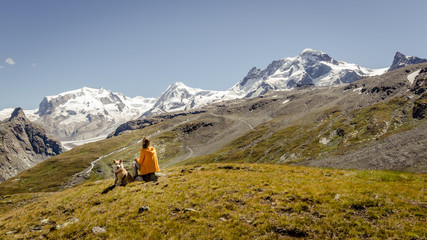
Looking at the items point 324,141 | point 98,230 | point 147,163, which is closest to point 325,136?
point 324,141

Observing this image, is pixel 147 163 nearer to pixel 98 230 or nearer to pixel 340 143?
pixel 98 230

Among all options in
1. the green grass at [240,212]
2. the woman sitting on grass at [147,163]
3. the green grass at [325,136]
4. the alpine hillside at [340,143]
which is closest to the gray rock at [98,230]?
the green grass at [240,212]

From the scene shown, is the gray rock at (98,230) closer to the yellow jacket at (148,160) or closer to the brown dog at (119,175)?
the brown dog at (119,175)

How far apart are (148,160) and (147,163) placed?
0.56m

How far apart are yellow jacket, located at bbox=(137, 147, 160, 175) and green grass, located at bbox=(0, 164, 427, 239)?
7.66 feet

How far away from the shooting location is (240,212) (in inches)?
688

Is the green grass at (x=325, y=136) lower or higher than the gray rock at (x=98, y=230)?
lower

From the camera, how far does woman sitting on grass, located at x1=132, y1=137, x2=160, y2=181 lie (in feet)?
84.1

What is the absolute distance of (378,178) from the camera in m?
25.3

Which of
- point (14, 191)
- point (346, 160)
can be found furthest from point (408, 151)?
point (14, 191)

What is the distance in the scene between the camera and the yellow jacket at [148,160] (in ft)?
84.0

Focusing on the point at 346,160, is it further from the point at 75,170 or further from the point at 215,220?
the point at 75,170

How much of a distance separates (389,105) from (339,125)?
3782 cm

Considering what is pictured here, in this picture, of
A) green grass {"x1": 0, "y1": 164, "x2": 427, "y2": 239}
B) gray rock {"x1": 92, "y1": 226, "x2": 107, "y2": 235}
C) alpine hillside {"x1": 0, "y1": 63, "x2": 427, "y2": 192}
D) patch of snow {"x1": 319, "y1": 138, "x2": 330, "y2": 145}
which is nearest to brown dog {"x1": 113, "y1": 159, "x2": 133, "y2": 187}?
green grass {"x1": 0, "y1": 164, "x2": 427, "y2": 239}
